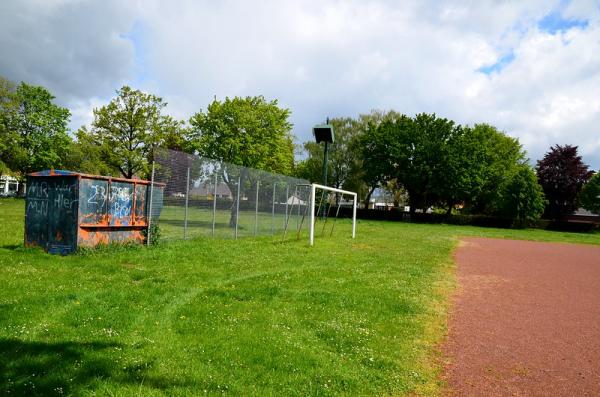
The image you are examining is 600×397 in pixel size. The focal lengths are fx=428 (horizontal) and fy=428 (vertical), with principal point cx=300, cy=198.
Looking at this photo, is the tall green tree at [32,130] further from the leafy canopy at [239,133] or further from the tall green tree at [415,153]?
the tall green tree at [415,153]

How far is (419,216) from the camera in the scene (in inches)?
1897

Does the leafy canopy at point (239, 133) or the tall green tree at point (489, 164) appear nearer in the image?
the leafy canopy at point (239, 133)

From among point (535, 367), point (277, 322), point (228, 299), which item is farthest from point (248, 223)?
point (535, 367)

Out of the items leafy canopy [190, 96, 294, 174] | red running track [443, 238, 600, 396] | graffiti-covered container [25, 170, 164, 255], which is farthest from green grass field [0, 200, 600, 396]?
leafy canopy [190, 96, 294, 174]

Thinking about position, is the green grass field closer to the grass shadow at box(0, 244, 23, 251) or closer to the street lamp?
the grass shadow at box(0, 244, 23, 251)

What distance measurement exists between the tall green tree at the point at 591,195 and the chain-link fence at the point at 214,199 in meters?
44.7

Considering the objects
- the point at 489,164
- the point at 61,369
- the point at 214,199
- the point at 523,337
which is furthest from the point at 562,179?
the point at 61,369

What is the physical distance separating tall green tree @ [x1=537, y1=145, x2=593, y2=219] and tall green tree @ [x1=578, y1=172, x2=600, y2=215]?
158 cm

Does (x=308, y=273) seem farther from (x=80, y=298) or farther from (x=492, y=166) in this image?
(x=492, y=166)

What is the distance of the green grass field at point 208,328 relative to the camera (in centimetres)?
393

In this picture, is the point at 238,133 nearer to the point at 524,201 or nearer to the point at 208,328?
the point at 208,328

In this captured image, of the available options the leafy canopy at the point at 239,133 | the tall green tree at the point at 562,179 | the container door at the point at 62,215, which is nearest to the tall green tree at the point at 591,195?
the tall green tree at the point at 562,179

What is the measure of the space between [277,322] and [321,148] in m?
48.8

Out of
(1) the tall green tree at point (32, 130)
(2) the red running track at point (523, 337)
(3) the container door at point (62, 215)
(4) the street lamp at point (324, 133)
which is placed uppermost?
(1) the tall green tree at point (32, 130)
